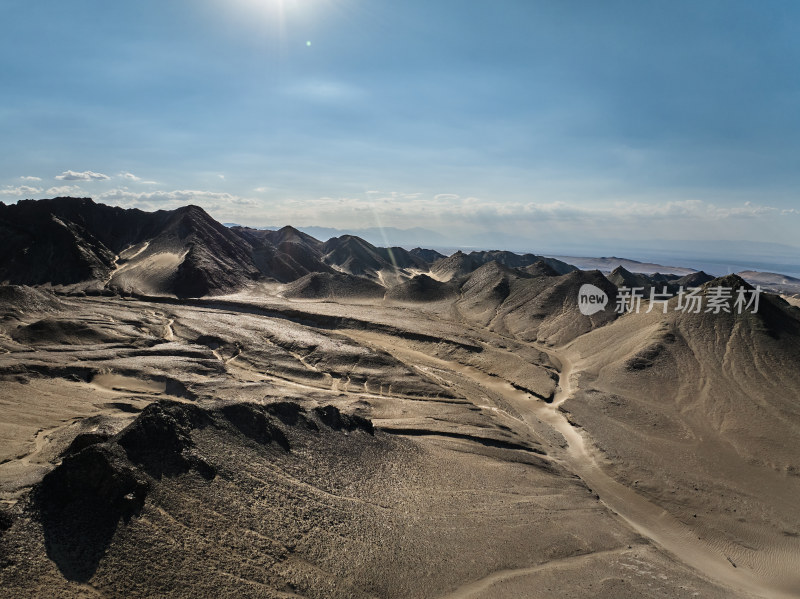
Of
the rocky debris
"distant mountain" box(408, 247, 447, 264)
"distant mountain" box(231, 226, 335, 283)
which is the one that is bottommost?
the rocky debris

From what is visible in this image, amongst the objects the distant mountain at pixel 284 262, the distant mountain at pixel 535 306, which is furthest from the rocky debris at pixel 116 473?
the distant mountain at pixel 284 262

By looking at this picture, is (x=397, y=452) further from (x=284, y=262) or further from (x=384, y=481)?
(x=284, y=262)

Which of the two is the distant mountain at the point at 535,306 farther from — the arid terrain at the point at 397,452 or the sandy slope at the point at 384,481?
the sandy slope at the point at 384,481

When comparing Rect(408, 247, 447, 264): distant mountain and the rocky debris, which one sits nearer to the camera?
the rocky debris

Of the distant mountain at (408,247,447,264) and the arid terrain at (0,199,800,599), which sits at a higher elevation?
the distant mountain at (408,247,447,264)

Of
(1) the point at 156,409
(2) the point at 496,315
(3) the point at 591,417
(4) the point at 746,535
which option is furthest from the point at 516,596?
(2) the point at 496,315

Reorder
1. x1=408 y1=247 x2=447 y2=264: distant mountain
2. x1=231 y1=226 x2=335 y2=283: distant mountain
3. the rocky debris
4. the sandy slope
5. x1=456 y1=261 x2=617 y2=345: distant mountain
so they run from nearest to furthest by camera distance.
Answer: the rocky debris
the sandy slope
x1=456 y1=261 x2=617 y2=345: distant mountain
x1=231 y1=226 x2=335 y2=283: distant mountain
x1=408 y1=247 x2=447 y2=264: distant mountain

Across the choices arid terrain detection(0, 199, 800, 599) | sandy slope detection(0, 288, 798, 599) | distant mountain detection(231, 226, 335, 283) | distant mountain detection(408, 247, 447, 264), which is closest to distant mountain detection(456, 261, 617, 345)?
arid terrain detection(0, 199, 800, 599)

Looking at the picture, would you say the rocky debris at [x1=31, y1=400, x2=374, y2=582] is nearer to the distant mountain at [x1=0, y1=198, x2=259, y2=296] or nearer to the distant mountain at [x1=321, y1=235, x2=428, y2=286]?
the distant mountain at [x1=0, y1=198, x2=259, y2=296]

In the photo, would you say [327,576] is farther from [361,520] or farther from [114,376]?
[114,376]
